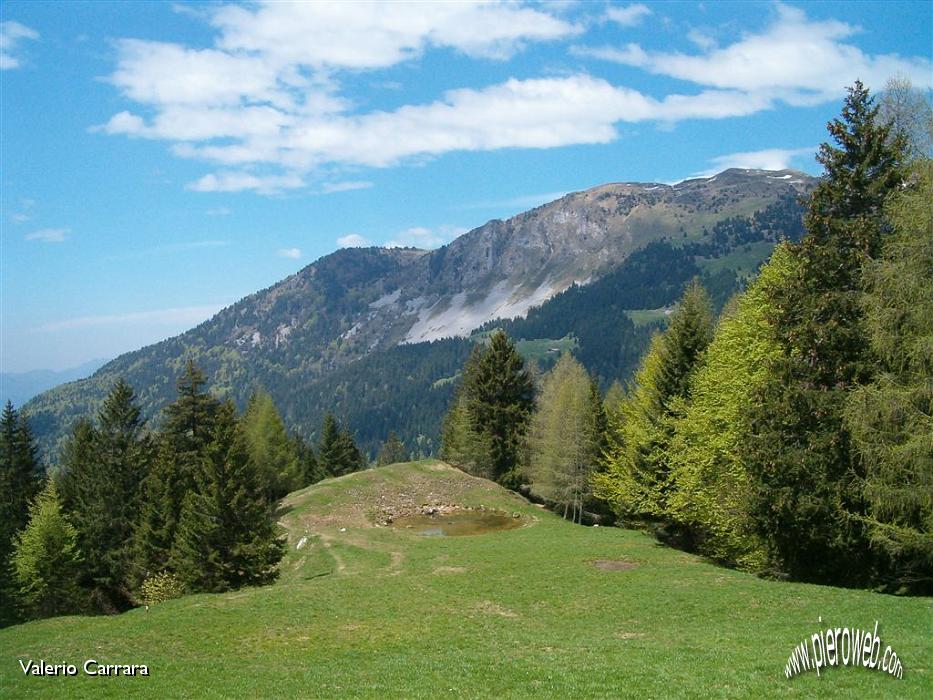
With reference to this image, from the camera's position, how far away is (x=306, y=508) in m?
55.1

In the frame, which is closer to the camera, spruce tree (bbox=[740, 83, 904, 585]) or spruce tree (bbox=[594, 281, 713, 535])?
spruce tree (bbox=[740, 83, 904, 585])

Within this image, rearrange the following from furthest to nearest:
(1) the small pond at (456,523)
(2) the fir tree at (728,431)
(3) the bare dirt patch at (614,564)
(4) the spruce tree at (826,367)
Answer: (1) the small pond at (456,523)
(3) the bare dirt patch at (614,564)
(2) the fir tree at (728,431)
(4) the spruce tree at (826,367)

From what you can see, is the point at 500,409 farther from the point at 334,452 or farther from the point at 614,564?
the point at 334,452

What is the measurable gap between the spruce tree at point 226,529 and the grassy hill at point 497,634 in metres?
2.75

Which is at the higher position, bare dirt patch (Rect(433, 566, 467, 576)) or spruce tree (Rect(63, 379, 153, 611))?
spruce tree (Rect(63, 379, 153, 611))

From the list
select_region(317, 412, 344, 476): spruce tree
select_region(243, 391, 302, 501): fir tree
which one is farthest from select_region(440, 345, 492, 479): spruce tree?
select_region(317, 412, 344, 476): spruce tree

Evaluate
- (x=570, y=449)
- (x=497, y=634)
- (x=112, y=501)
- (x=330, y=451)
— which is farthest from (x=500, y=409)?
(x=497, y=634)

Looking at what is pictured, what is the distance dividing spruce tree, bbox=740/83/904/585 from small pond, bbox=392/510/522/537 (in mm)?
28779

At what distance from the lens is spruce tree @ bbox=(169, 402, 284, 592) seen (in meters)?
34.0

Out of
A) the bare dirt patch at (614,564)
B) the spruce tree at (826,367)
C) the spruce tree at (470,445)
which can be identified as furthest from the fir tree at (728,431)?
the spruce tree at (470,445)

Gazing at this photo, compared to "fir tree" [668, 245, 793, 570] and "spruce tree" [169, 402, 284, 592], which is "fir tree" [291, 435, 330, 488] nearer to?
"spruce tree" [169, 402, 284, 592]

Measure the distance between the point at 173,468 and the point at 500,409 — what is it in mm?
35109

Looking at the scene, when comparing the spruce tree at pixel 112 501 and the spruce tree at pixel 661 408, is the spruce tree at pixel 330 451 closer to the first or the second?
the spruce tree at pixel 112 501

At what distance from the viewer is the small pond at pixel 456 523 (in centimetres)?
5169
